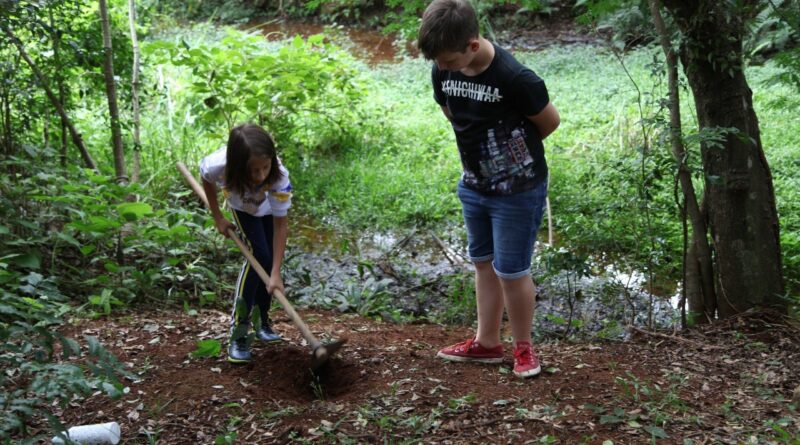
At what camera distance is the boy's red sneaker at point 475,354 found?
3477mm

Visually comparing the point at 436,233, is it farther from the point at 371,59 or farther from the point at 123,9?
the point at 371,59

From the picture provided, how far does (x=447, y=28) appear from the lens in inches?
109

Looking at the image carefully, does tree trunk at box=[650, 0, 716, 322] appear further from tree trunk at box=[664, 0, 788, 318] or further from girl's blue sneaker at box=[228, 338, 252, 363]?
girl's blue sneaker at box=[228, 338, 252, 363]

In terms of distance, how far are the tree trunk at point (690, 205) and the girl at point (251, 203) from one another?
1.93 meters

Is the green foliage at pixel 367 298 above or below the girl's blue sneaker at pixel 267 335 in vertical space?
below

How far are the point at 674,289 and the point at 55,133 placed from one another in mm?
4703

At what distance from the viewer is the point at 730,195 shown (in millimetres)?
3904

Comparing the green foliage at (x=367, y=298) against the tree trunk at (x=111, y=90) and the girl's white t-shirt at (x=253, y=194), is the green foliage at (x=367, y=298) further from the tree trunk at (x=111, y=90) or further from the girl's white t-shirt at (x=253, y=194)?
the tree trunk at (x=111, y=90)

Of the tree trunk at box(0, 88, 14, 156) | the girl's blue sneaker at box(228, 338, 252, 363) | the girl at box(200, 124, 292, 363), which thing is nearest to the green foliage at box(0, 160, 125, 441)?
the tree trunk at box(0, 88, 14, 156)

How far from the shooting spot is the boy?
2830 mm

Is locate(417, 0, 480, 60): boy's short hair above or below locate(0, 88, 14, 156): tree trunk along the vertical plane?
above

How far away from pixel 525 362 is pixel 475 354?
27 centimetres

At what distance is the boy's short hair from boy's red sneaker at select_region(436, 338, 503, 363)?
1.37m

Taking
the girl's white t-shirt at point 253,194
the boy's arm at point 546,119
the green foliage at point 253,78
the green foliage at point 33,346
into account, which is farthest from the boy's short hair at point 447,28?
the green foliage at point 253,78
